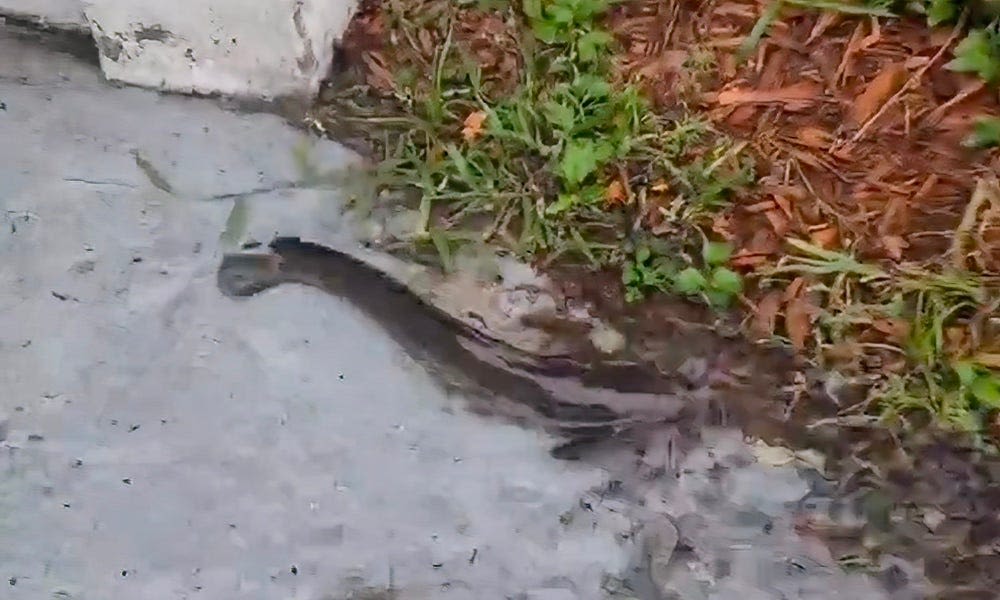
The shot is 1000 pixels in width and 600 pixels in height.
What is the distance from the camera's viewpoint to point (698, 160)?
4.39ft

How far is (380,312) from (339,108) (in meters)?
0.31

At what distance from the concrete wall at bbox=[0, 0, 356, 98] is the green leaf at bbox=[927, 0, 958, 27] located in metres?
0.81

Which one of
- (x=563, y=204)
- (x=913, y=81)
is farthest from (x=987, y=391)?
(x=563, y=204)

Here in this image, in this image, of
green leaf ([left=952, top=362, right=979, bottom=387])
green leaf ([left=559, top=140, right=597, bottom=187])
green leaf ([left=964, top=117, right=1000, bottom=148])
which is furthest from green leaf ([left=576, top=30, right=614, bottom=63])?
green leaf ([left=952, top=362, right=979, bottom=387])

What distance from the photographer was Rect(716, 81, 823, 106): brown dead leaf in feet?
4.46

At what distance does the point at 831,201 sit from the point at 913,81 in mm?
204

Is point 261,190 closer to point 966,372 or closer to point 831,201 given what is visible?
point 831,201

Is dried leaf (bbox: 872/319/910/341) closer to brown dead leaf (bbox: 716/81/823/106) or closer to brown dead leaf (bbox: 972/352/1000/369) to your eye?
brown dead leaf (bbox: 972/352/1000/369)

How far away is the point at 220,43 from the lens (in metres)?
1.29

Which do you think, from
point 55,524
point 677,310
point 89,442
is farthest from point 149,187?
point 677,310

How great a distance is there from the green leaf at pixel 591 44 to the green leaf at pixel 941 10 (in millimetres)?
436

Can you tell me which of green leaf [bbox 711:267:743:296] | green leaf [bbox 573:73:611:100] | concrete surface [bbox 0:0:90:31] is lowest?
concrete surface [bbox 0:0:90:31]

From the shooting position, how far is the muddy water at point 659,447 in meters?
1.17

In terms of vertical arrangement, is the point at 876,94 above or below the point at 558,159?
above
